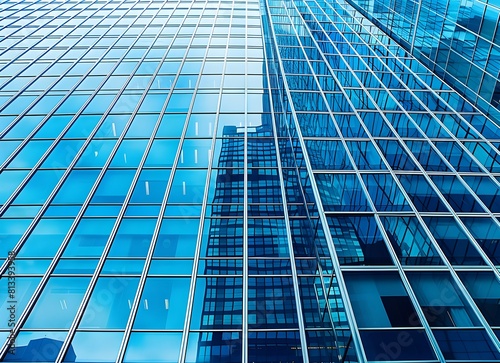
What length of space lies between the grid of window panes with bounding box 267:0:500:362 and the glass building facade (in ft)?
0.19

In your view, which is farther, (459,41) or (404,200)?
(459,41)

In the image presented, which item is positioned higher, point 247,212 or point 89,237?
point 247,212

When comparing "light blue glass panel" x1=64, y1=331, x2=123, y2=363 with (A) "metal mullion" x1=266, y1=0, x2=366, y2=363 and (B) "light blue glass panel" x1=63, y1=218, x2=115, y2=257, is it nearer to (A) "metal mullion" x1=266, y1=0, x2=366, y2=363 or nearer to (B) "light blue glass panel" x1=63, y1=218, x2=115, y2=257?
(B) "light blue glass panel" x1=63, y1=218, x2=115, y2=257

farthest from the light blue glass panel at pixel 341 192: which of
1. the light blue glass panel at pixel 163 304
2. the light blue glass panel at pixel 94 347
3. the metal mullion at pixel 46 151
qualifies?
the metal mullion at pixel 46 151

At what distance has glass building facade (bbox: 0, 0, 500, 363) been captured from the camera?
1016 cm

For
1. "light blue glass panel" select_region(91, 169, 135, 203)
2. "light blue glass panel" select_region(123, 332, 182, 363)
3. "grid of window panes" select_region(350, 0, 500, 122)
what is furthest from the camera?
"grid of window panes" select_region(350, 0, 500, 122)

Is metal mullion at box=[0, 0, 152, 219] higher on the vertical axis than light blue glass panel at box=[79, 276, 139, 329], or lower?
higher

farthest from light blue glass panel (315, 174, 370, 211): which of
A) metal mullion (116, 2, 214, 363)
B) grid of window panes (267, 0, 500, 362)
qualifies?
metal mullion (116, 2, 214, 363)

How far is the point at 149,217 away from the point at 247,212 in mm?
3494

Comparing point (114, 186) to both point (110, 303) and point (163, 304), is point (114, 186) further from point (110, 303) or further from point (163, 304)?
point (163, 304)

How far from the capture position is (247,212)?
570 inches

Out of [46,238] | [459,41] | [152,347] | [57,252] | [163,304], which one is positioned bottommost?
[152,347]

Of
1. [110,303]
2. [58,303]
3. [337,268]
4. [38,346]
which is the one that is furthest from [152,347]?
[337,268]

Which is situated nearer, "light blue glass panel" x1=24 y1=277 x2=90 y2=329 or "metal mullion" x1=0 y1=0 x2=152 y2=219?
"light blue glass panel" x1=24 y1=277 x2=90 y2=329
